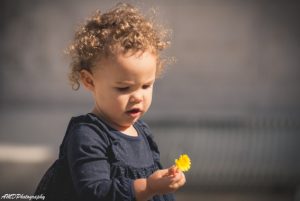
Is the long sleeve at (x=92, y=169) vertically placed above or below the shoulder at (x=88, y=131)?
below

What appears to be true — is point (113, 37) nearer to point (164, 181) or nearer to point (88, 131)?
point (88, 131)

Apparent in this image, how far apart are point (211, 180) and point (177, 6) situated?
1.59 metres

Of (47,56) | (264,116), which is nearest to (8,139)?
(47,56)

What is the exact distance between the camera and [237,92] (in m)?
6.20

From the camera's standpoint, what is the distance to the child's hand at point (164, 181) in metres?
1.79

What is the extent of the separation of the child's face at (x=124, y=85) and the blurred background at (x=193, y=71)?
395cm

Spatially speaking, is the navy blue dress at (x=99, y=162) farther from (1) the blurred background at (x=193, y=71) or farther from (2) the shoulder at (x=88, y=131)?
(1) the blurred background at (x=193, y=71)

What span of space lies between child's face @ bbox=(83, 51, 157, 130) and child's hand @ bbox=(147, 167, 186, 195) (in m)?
0.24

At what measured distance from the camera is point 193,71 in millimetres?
6230

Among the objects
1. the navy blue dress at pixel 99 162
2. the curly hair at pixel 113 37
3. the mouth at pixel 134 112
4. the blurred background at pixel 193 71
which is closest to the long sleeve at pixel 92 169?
the navy blue dress at pixel 99 162

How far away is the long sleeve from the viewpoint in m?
1.80

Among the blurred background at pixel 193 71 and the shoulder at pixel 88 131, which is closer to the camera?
the shoulder at pixel 88 131

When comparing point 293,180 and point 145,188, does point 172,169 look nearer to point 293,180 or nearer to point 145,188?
point 145,188

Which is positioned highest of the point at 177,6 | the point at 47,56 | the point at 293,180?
the point at 177,6
